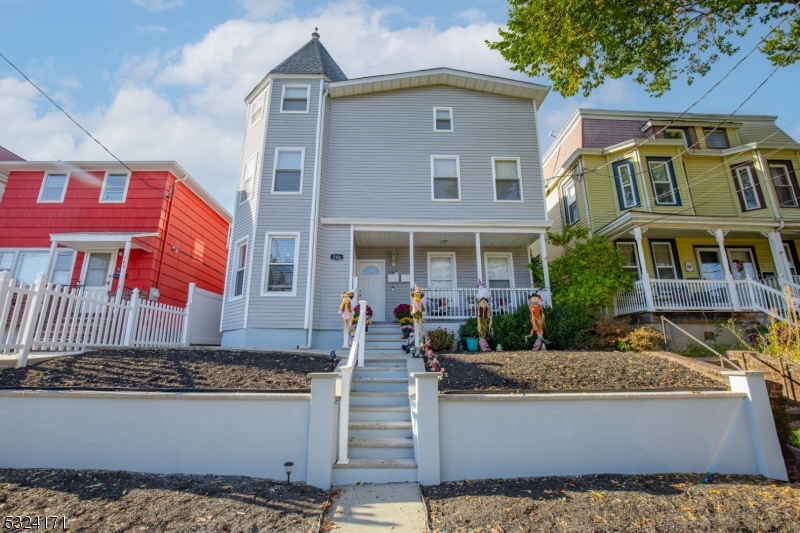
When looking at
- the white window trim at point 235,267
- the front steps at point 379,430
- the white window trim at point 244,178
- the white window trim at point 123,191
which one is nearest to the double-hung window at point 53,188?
the white window trim at point 123,191

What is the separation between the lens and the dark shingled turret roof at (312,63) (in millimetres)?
12489

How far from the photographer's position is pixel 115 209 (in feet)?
42.3

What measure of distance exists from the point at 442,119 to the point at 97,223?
1194 cm

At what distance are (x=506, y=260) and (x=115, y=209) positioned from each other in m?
13.1

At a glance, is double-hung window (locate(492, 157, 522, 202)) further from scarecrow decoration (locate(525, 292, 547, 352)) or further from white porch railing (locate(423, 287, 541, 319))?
scarecrow decoration (locate(525, 292, 547, 352))

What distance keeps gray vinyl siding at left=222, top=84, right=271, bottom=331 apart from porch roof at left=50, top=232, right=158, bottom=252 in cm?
276

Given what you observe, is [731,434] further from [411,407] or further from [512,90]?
[512,90]

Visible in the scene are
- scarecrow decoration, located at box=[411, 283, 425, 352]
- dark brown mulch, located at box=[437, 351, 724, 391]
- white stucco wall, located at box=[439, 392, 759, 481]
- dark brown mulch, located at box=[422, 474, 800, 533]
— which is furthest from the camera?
scarecrow decoration, located at box=[411, 283, 425, 352]

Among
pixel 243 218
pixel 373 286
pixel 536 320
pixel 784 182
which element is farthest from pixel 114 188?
pixel 784 182

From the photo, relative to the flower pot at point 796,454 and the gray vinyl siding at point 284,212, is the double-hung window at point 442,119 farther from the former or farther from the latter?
the flower pot at point 796,454

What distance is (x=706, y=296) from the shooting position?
11250 mm

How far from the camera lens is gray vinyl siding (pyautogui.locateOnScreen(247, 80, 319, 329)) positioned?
1025 centimetres

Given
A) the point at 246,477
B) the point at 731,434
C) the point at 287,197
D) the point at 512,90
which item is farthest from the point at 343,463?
the point at 512,90

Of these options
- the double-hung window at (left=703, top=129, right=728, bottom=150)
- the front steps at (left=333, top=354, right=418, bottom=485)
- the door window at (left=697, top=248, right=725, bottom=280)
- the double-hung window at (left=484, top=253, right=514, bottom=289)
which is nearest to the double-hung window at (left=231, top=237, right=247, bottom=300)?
the front steps at (left=333, top=354, right=418, bottom=485)
